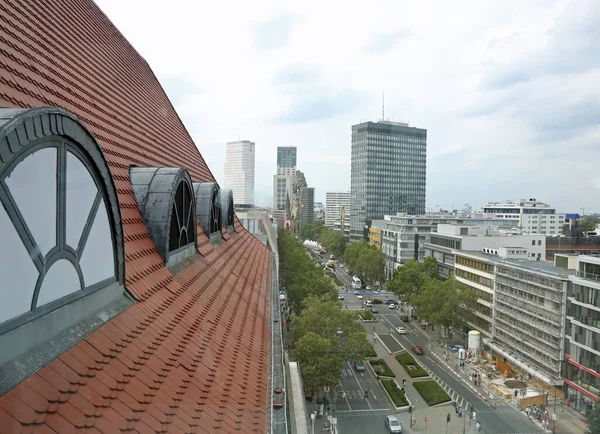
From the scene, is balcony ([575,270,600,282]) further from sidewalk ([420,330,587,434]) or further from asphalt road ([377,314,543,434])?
asphalt road ([377,314,543,434])

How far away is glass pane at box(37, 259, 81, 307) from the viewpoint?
298 cm

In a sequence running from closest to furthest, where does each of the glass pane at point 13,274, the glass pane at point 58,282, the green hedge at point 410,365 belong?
the glass pane at point 13,274
the glass pane at point 58,282
the green hedge at point 410,365

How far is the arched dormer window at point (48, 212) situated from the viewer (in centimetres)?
255

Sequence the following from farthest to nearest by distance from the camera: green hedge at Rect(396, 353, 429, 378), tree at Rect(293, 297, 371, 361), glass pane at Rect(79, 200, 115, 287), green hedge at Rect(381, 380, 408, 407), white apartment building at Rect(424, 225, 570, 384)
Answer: green hedge at Rect(396, 353, 429, 378) → white apartment building at Rect(424, 225, 570, 384) → green hedge at Rect(381, 380, 408, 407) → tree at Rect(293, 297, 371, 361) → glass pane at Rect(79, 200, 115, 287)

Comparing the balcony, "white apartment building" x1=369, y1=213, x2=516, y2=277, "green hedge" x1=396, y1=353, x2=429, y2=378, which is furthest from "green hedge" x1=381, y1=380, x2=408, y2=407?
"white apartment building" x1=369, y1=213, x2=516, y2=277

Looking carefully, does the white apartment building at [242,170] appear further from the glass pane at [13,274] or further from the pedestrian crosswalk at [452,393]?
the glass pane at [13,274]

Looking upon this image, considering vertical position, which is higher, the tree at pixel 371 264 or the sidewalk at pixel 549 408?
the tree at pixel 371 264

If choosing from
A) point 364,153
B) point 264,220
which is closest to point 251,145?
point 364,153

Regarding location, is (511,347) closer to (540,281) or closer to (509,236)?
(540,281)

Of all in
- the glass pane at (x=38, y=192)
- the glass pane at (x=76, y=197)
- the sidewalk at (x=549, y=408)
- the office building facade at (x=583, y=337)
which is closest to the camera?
the glass pane at (x=38, y=192)

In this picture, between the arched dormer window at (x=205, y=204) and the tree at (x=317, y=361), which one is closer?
the arched dormer window at (x=205, y=204)

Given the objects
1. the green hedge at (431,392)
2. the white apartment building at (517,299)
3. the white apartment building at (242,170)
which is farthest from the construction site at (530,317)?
the white apartment building at (242,170)

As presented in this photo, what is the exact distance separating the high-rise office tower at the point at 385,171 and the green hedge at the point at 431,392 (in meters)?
63.7

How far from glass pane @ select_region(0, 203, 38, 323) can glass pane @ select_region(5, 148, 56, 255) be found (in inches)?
5.8
